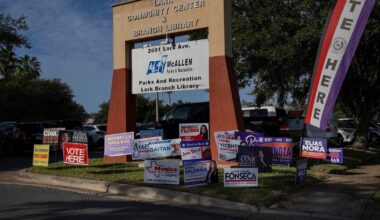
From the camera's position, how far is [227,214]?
28.8 feet

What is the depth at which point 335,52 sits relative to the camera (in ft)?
32.6

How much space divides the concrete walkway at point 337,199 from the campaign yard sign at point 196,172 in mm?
1896

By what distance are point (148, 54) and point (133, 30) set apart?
937 mm

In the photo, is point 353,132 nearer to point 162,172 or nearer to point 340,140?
point 340,140

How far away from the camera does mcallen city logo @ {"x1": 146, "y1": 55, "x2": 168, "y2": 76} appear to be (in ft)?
48.3

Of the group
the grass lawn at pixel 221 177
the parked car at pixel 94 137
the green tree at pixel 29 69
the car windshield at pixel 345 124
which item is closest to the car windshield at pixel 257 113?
the car windshield at pixel 345 124

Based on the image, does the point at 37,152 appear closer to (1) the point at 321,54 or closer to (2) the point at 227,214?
(2) the point at 227,214

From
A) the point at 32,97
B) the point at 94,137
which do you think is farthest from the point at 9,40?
the point at 32,97

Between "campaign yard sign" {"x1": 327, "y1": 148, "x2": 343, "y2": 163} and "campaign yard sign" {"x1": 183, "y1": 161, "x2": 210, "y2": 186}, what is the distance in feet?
16.7

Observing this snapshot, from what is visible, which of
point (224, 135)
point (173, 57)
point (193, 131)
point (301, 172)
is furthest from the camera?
point (173, 57)

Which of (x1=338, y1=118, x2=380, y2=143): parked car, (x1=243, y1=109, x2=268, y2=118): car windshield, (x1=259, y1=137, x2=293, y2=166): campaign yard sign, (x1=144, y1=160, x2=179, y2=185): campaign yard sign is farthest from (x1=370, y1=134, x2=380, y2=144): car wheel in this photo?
(x1=144, y1=160, x2=179, y2=185): campaign yard sign

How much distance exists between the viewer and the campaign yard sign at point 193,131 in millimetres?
14141

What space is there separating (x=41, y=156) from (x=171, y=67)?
14.4 ft

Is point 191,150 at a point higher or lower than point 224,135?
lower
